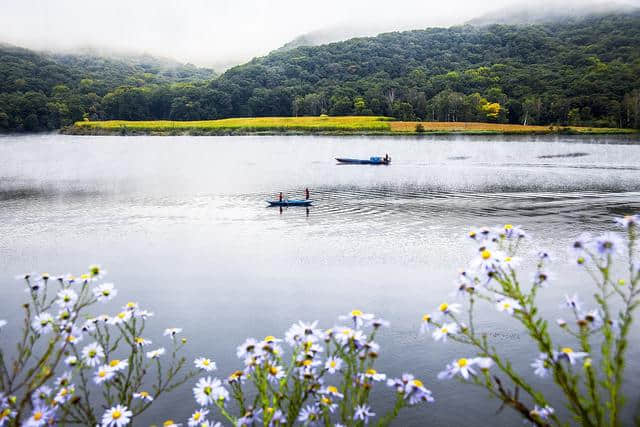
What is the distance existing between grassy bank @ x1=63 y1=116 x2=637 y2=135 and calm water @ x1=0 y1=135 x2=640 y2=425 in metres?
62.5

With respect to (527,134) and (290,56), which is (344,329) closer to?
(527,134)

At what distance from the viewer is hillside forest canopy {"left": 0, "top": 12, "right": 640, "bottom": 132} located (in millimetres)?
116250

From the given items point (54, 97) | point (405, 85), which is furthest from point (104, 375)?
point (54, 97)

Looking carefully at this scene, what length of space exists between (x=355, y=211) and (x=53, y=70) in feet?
585

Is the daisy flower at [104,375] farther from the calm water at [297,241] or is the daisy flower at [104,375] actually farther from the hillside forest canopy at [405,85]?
the hillside forest canopy at [405,85]

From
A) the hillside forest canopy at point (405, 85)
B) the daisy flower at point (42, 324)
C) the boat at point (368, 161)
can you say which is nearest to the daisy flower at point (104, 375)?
the daisy flower at point (42, 324)

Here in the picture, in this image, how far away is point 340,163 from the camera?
5231 centimetres

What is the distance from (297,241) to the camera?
18.7m

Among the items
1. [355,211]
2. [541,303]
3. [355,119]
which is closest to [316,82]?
[355,119]

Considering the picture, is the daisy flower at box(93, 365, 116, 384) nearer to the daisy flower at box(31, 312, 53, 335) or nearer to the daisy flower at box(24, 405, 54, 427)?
the daisy flower at box(24, 405, 54, 427)

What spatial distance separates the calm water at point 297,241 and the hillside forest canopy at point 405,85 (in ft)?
264

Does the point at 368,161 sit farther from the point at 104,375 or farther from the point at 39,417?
the point at 39,417

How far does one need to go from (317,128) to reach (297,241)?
9640 cm

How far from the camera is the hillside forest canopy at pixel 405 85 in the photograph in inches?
4577
